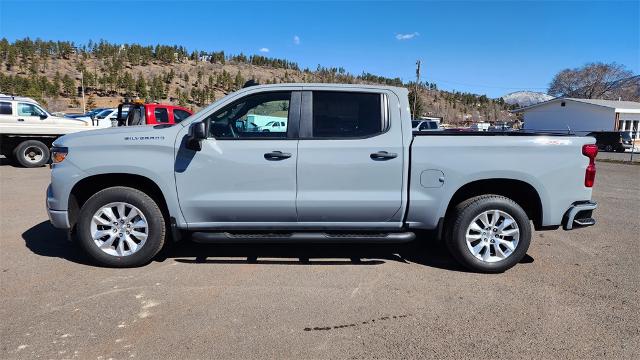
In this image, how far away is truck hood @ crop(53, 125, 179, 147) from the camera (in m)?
4.33

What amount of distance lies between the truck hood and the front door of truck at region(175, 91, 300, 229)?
25cm

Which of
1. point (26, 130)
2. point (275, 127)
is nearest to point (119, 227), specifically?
point (275, 127)

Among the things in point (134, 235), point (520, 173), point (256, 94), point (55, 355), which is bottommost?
point (55, 355)

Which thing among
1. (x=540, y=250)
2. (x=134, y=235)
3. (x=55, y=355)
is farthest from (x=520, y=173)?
(x=55, y=355)

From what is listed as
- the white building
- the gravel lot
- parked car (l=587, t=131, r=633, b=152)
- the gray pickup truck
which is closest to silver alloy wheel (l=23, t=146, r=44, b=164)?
the gravel lot

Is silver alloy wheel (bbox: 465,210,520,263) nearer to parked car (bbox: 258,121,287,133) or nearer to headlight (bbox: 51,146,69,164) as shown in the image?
parked car (bbox: 258,121,287,133)

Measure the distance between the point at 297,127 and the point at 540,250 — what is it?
3.39 m

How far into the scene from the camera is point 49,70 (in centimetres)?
4800

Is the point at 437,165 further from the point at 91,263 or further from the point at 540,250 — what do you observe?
the point at 91,263

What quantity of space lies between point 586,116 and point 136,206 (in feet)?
141

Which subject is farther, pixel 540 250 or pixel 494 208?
pixel 540 250

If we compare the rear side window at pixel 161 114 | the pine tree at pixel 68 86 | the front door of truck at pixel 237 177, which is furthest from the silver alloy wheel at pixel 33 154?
the pine tree at pixel 68 86

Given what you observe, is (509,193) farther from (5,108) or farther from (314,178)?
(5,108)

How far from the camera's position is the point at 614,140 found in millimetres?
30016
